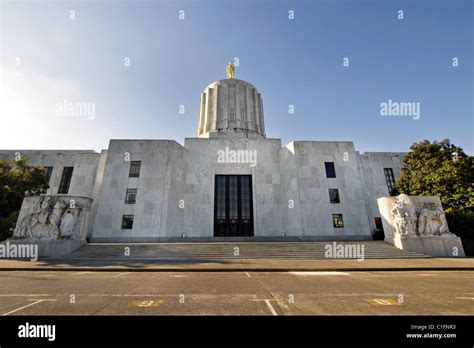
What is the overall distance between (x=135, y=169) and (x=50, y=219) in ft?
37.5

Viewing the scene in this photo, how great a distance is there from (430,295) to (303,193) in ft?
75.4

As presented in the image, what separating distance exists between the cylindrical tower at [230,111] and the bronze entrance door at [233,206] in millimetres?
8430

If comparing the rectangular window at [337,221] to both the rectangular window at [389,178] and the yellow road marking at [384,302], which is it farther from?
the yellow road marking at [384,302]

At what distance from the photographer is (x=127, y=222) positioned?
27125 millimetres

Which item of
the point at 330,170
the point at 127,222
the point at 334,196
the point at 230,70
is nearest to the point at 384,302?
the point at 334,196

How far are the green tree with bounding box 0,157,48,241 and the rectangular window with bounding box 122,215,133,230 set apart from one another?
9582 millimetres

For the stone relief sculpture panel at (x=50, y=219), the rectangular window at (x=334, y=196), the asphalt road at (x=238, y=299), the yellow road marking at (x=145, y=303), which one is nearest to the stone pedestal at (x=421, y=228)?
the rectangular window at (x=334, y=196)

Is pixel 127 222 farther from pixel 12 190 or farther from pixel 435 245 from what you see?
pixel 435 245

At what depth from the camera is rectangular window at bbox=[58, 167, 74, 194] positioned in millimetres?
33281

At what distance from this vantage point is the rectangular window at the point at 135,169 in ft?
96.4
